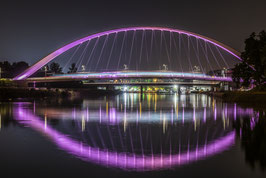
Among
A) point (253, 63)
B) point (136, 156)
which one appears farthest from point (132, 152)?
point (253, 63)

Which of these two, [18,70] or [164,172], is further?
[18,70]

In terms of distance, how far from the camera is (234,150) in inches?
475

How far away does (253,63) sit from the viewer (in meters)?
54.3

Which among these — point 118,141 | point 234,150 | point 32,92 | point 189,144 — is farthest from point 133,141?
point 32,92

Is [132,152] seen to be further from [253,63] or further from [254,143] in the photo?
[253,63]

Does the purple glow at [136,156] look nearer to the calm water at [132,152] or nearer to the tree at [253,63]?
the calm water at [132,152]

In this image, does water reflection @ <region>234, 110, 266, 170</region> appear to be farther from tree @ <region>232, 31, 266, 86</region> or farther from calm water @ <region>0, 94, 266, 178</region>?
tree @ <region>232, 31, 266, 86</region>

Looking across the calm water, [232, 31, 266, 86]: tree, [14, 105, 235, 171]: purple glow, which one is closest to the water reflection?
the calm water

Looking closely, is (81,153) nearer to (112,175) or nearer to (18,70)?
(112,175)

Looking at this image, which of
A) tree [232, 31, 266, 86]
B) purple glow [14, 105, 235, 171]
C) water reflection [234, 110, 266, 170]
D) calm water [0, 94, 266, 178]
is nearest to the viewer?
calm water [0, 94, 266, 178]

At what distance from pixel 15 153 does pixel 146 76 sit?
229ft

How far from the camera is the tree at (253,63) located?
52031 millimetres


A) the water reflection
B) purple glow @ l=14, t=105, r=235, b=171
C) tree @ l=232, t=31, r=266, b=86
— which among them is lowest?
the water reflection

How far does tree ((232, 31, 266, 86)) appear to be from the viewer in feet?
171
